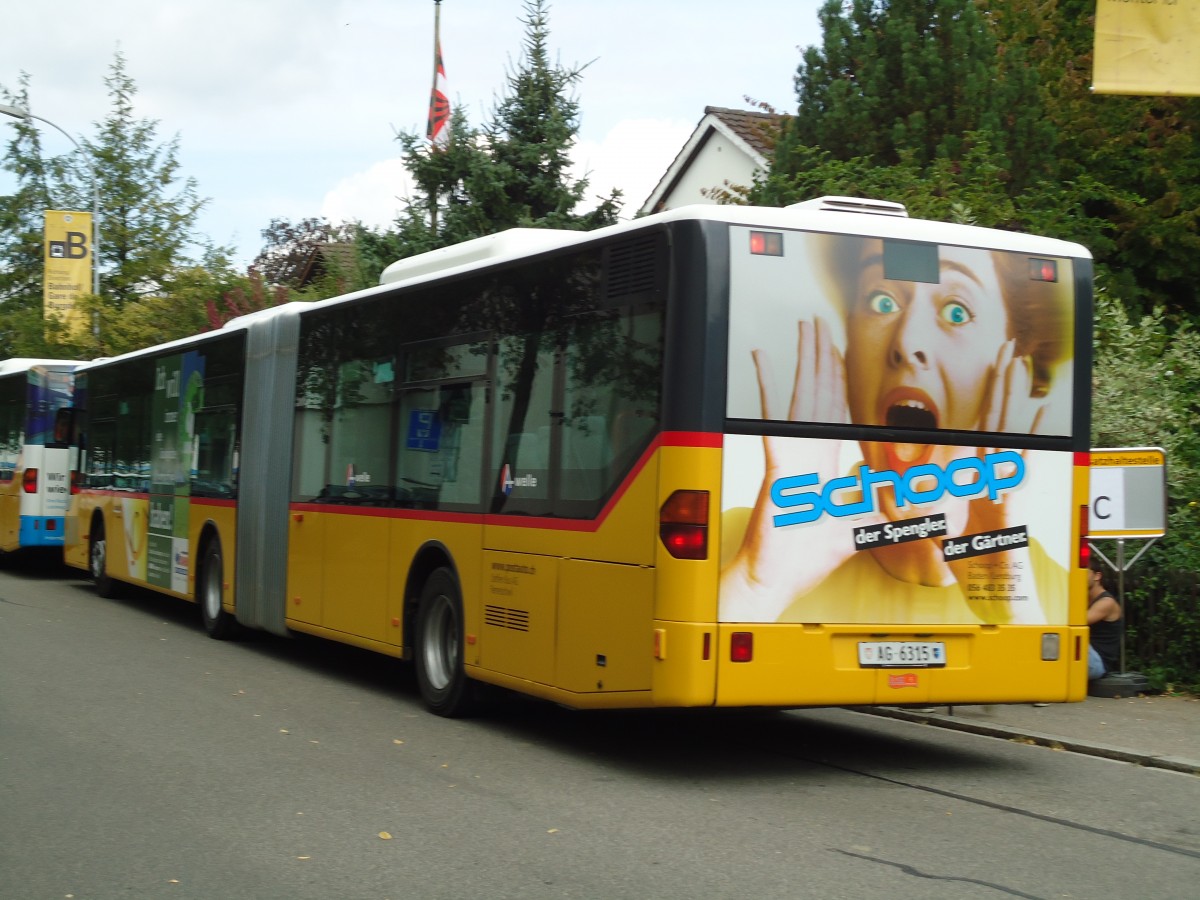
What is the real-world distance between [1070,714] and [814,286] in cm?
467

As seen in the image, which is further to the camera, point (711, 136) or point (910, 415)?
point (711, 136)

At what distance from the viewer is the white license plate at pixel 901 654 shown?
846cm

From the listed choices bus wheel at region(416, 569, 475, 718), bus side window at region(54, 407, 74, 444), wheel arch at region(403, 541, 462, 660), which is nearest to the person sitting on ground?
bus wheel at region(416, 569, 475, 718)

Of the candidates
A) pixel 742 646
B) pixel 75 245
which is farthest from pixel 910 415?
pixel 75 245

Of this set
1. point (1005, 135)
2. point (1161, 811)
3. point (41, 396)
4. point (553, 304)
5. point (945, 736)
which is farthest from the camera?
point (41, 396)

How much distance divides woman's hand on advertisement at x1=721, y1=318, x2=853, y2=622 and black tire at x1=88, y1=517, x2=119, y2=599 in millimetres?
13640

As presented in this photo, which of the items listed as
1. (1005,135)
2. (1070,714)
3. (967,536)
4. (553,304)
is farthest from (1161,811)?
(1005,135)

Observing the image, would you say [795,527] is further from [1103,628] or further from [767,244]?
[1103,628]

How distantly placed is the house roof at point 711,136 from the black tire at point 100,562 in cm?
1815

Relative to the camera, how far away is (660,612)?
812 centimetres

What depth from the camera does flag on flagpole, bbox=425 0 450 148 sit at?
27.1m

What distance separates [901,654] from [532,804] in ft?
7.34

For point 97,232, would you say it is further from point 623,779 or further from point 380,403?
point 623,779

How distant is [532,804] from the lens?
7.66 meters
